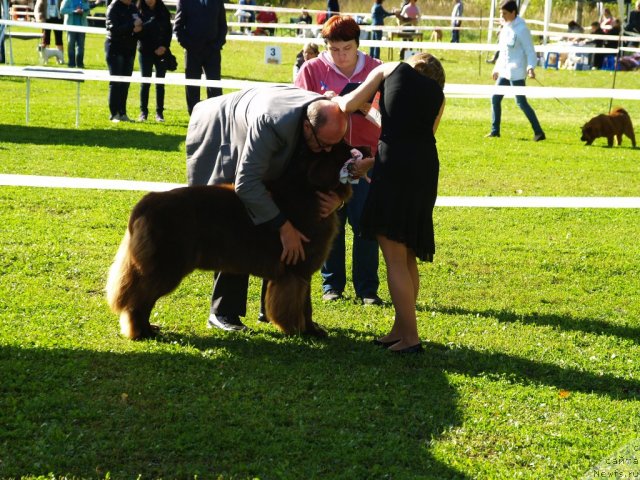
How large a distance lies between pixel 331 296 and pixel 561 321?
1638mm

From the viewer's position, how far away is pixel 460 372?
5.14 m

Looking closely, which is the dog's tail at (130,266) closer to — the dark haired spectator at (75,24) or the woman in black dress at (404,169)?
the woman in black dress at (404,169)

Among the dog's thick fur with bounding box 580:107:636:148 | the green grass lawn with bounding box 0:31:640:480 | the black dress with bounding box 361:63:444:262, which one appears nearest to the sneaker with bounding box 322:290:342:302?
the green grass lawn with bounding box 0:31:640:480

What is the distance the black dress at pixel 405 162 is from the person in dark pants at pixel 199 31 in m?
8.68

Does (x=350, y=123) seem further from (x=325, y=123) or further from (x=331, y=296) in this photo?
(x=331, y=296)

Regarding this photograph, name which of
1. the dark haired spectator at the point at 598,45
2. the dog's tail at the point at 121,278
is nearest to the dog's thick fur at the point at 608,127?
the dog's tail at the point at 121,278

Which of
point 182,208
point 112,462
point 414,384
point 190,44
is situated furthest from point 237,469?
point 190,44

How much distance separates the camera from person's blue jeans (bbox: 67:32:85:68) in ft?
69.7

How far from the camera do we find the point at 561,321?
245 inches

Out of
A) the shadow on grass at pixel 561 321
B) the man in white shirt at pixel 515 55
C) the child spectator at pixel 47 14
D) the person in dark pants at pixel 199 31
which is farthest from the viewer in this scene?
the child spectator at pixel 47 14

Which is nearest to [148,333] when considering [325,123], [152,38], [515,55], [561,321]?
[325,123]

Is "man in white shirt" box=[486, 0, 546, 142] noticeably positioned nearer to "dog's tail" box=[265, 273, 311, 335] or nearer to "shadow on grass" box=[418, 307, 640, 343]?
"shadow on grass" box=[418, 307, 640, 343]

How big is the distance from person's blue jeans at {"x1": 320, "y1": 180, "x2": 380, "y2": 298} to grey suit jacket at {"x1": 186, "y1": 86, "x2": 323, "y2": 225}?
1.38 m

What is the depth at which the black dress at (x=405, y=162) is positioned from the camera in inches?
196
